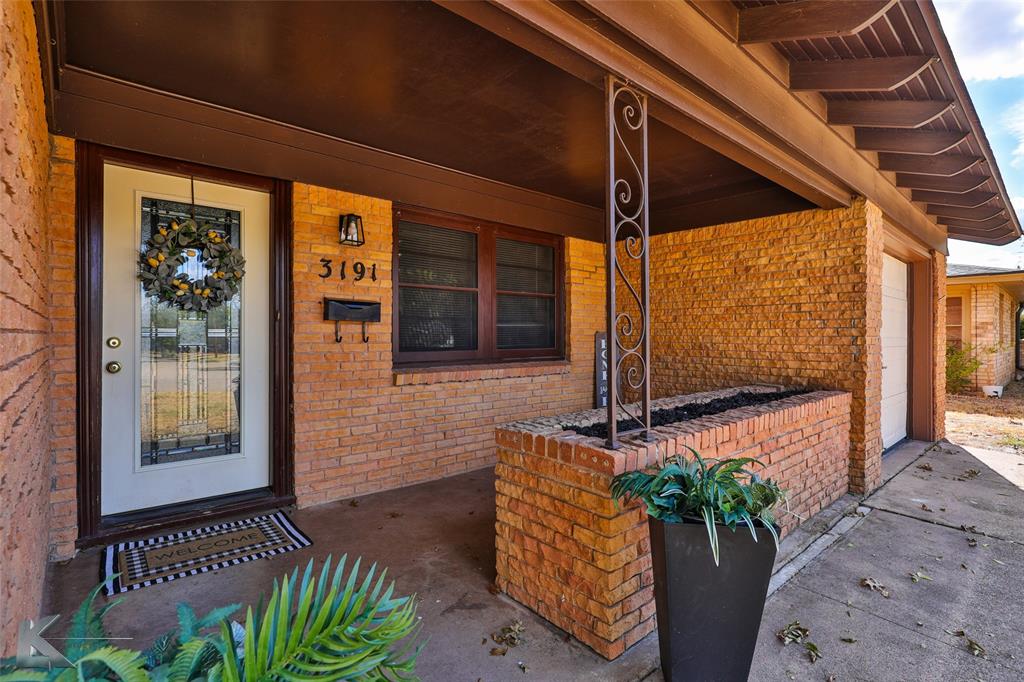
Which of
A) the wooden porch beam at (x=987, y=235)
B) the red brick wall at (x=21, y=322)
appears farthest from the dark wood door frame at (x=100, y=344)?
the wooden porch beam at (x=987, y=235)

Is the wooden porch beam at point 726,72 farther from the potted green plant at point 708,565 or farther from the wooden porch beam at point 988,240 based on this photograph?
the wooden porch beam at point 988,240

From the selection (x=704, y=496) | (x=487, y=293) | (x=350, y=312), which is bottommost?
(x=704, y=496)

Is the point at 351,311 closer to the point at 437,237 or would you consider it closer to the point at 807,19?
the point at 437,237

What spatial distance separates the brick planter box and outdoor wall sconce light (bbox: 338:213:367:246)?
6.73ft

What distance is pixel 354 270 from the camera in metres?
3.71

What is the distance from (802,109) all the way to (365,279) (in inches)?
127

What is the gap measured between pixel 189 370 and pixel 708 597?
10.7 ft

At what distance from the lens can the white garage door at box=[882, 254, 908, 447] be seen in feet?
17.0

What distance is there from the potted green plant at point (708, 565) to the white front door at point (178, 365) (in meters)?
2.81

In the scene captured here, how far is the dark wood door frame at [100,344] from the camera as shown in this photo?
Result: 9.07ft

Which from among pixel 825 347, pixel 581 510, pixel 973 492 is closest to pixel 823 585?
pixel 581 510

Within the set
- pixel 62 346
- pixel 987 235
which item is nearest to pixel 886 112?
pixel 987 235

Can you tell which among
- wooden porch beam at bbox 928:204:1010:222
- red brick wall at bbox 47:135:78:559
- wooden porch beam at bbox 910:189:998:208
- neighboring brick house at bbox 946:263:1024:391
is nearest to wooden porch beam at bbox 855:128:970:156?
wooden porch beam at bbox 910:189:998:208

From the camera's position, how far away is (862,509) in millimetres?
3617
